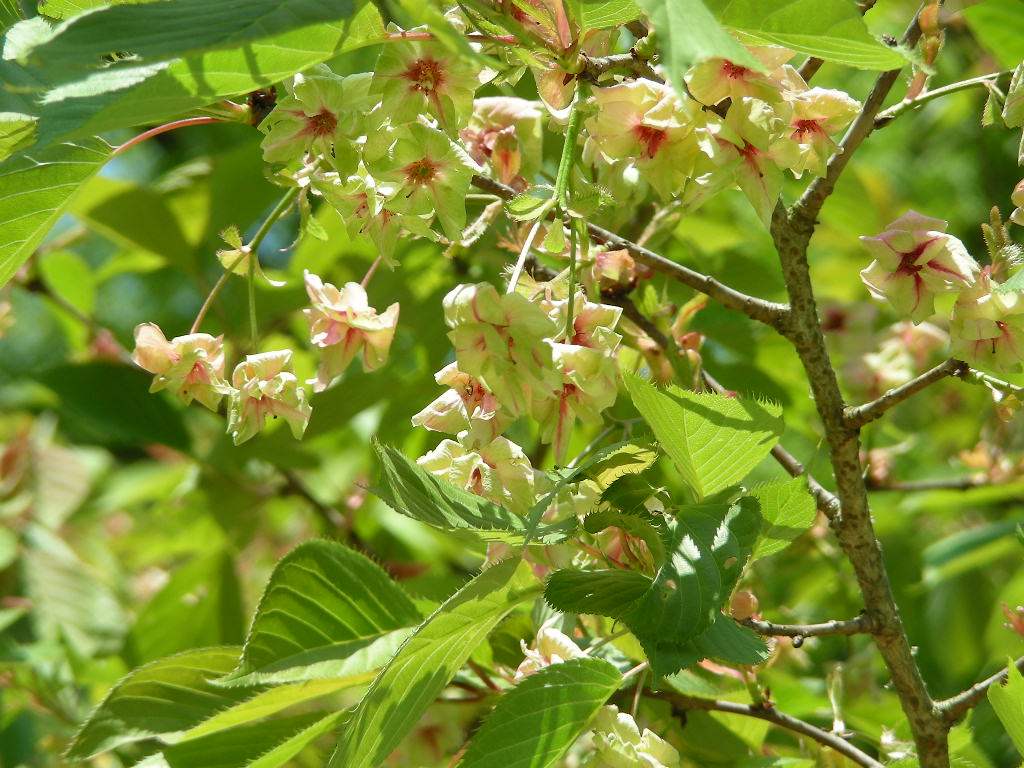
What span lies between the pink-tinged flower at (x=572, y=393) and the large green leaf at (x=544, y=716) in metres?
0.17

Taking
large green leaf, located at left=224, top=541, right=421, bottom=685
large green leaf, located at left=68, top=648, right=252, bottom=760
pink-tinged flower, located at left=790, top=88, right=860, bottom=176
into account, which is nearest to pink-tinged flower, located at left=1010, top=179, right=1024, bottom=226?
pink-tinged flower, located at left=790, top=88, right=860, bottom=176

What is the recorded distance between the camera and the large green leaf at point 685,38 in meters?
0.46

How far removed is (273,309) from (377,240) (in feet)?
2.55

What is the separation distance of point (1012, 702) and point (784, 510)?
22 cm

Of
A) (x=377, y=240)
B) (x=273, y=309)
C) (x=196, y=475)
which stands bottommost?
(x=196, y=475)

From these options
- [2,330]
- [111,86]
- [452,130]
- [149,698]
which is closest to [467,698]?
[149,698]

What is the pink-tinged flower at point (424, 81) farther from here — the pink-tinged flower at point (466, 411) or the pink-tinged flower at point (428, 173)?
the pink-tinged flower at point (466, 411)

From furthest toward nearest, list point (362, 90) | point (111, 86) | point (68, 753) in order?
point (68, 753) → point (362, 90) → point (111, 86)

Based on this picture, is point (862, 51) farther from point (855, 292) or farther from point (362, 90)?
point (855, 292)

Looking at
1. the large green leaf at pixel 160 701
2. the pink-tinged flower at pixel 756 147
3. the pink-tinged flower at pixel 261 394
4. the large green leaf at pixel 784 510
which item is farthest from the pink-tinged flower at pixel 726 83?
the large green leaf at pixel 160 701

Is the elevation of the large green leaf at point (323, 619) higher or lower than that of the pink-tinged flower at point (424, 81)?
lower

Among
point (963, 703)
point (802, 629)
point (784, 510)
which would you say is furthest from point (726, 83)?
point (963, 703)

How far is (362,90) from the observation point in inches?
26.1

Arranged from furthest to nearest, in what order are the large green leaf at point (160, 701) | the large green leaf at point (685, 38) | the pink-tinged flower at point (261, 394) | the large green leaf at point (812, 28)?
1. the large green leaf at point (160, 701)
2. the pink-tinged flower at point (261, 394)
3. the large green leaf at point (812, 28)
4. the large green leaf at point (685, 38)
